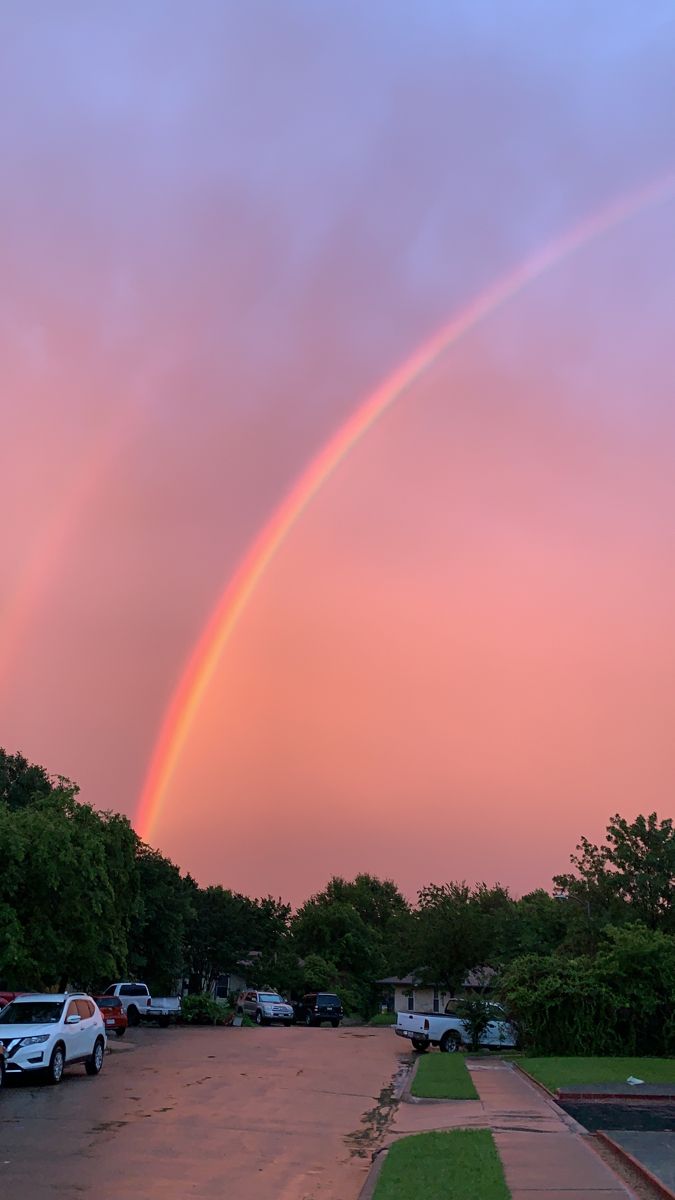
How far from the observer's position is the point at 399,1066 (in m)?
28.2

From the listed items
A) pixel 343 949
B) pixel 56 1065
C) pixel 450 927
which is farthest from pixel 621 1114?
pixel 343 949

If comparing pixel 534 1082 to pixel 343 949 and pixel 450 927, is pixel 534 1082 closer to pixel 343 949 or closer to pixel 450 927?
pixel 450 927

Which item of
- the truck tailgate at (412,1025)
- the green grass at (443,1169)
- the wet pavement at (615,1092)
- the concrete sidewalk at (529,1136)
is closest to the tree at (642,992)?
the truck tailgate at (412,1025)

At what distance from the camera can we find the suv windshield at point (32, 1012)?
2008cm

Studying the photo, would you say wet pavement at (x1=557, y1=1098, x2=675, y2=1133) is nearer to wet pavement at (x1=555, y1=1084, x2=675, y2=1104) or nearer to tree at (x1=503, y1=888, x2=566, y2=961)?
wet pavement at (x1=555, y1=1084, x2=675, y2=1104)

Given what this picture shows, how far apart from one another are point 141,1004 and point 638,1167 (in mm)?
38461

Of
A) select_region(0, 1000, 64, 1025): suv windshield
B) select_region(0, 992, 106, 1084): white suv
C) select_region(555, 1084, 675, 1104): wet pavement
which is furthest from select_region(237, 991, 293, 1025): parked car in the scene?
select_region(555, 1084, 675, 1104): wet pavement

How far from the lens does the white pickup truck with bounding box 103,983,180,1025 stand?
45.1 m

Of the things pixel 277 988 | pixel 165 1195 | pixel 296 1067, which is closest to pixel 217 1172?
pixel 165 1195

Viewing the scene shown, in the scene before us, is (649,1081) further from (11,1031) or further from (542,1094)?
Answer: (11,1031)

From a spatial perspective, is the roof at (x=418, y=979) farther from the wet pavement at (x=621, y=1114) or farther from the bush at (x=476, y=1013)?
the wet pavement at (x=621, y=1114)

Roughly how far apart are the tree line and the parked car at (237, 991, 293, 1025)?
4942 mm

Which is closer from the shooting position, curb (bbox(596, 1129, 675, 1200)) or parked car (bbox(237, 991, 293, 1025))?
curb (bbox(596, 1129, 675, 1200))

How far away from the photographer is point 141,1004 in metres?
45.4
